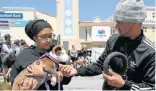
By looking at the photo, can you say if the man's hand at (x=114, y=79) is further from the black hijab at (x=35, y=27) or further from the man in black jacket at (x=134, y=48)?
the black hijab at (x=35, y=27)

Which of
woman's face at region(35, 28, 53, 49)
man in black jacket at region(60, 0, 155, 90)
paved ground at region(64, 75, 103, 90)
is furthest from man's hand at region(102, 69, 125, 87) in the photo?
paved ground at region(64, 75, 103, 90)

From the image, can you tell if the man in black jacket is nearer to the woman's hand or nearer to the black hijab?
the woman's hand

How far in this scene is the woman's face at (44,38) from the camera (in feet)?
10.1

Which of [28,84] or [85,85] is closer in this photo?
[28,84]

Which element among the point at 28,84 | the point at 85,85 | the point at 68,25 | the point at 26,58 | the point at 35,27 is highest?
the point at 35,27

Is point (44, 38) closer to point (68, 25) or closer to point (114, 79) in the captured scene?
point (114, 79)

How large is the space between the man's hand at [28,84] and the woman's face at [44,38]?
17.8 inches

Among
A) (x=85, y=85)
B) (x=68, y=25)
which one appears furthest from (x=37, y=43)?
(x=68, y=25)

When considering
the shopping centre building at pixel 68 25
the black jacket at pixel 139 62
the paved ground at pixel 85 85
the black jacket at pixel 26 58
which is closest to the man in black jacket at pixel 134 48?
the black jacket at pixel 139 62

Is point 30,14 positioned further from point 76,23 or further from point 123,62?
point 123,62

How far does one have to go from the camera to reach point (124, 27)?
227 cm

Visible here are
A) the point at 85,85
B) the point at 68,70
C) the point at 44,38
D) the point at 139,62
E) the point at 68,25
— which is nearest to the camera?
the point at 139,62

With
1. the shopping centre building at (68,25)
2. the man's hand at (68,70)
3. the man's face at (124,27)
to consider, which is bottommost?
the shopping centre building at (68,25)

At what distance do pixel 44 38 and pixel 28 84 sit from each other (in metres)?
0.53
